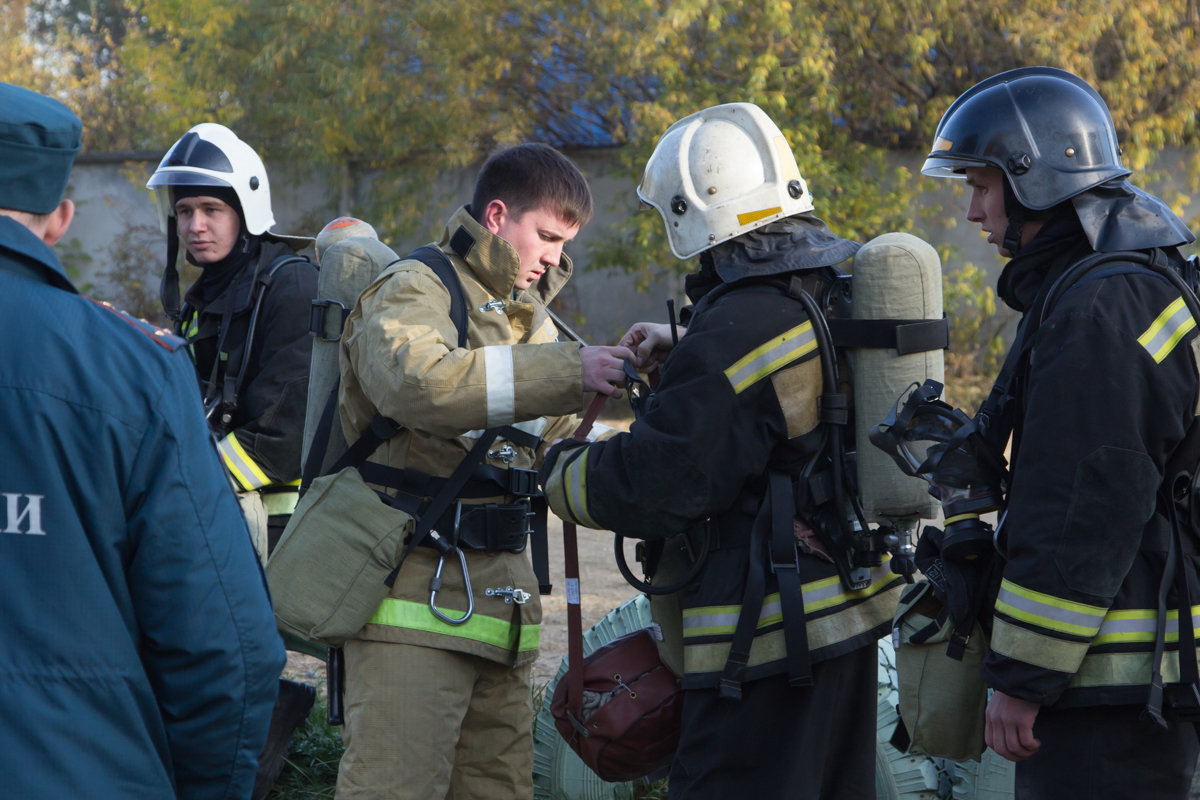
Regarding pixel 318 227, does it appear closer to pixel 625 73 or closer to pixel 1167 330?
pixel 625 73

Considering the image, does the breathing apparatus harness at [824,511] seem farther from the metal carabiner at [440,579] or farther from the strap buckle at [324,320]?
the strap buckle at [324,320]

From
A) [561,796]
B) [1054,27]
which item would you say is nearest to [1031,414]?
[561,796]

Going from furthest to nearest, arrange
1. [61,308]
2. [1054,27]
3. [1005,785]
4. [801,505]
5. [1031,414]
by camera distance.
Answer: [1054,27]
[1005,785]
[801,505]
[1031,414]
[61,308]

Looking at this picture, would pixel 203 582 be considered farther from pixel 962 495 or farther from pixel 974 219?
pixel 974 219

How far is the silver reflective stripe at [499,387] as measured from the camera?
2.61m

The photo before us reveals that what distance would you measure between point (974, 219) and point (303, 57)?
499 inches

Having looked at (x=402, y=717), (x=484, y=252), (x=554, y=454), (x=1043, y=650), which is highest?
(x=484, y=252)

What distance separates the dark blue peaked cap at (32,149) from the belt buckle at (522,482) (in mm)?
1411

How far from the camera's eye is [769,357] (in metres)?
2.42

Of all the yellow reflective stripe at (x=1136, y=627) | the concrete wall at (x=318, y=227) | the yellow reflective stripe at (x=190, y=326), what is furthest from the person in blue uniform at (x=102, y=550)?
the concrete wall at (x=318, y=227)

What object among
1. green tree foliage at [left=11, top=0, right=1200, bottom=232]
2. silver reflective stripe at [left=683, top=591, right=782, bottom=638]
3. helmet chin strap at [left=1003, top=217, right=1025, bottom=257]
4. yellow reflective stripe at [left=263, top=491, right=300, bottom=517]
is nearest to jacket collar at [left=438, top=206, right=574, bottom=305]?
silver reflective stripe at [left=683, top=591, right=782, bottom=638]

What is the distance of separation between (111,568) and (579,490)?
1082 mm

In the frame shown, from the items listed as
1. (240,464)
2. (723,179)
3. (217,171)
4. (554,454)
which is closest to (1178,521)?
(723,179)

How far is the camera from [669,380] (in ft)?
8.00
